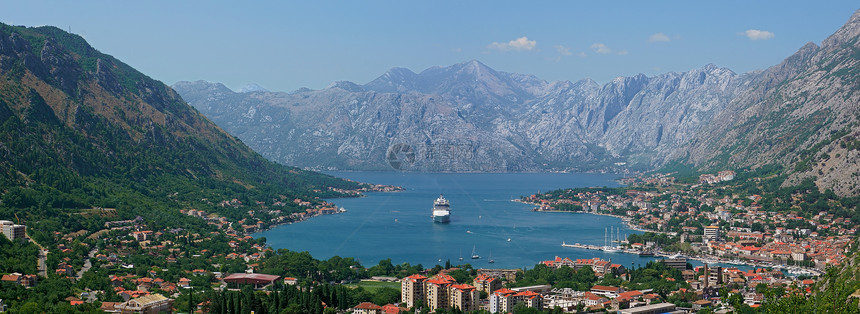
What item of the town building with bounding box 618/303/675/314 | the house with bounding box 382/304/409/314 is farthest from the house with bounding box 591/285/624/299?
the house with bounding box 382/304/409/314

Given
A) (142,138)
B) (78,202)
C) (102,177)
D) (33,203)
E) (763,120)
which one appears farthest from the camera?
(763,120)

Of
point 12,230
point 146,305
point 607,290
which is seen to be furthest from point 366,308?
point 12,230

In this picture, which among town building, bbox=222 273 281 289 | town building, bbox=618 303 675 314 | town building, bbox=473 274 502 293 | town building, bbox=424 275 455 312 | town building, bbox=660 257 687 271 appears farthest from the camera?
town building, bbox=660 257 687 271

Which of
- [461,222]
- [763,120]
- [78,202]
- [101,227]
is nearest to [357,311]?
[101,227]

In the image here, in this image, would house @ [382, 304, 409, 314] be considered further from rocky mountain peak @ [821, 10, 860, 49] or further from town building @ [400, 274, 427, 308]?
rocky mountain peak @ [821, 10, 860, 49]

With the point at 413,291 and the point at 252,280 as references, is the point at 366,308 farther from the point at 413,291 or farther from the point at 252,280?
the point at 252,280

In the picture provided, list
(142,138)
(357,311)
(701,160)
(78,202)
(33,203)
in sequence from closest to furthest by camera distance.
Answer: (357,311)
(33,203)
(78,202)
(142,138)
(701,160)

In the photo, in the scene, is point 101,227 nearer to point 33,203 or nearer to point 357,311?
point 33,203
